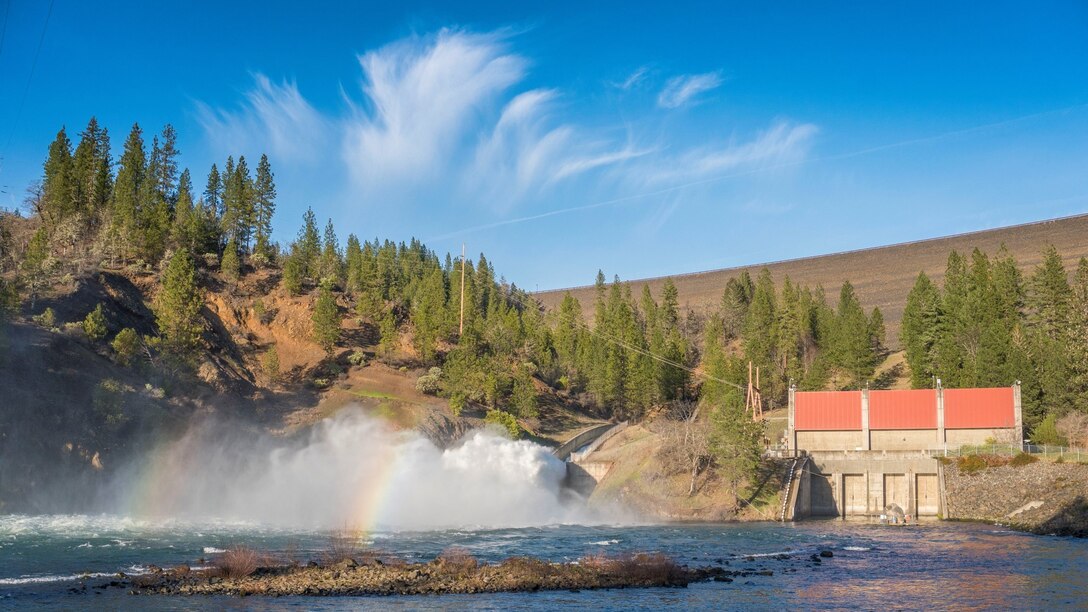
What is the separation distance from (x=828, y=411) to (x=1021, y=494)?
21797 millimetres

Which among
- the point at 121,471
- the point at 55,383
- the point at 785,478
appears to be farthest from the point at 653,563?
the point at 55,383

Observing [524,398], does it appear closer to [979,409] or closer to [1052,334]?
[979,409]

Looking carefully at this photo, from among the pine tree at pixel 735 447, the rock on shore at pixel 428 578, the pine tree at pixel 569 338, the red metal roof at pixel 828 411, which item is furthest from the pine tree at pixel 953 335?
the rock on shore at pixel 428 578

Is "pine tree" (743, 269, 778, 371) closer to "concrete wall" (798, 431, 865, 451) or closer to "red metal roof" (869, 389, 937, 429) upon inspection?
"concrete wall" (798, 431, 865, 451)

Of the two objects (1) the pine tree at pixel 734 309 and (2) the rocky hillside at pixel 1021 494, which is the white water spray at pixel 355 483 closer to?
(2) the rocky hillside at pixel 1021 494

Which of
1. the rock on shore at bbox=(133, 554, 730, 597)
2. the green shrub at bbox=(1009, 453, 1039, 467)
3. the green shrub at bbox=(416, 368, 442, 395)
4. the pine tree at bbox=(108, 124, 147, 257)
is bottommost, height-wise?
the rock on shore at bbox=(133, 554, 730, 597)

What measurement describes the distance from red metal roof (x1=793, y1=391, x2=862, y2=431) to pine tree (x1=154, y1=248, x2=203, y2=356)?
64.4m

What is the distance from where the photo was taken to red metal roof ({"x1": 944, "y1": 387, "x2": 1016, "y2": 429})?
80.8 meters

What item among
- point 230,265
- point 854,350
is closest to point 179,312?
point 230,265

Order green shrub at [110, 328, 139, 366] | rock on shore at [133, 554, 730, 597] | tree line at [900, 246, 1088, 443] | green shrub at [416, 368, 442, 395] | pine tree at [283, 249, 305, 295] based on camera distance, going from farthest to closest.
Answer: pine tree at [283, 249, 305, 295]
green shrub at [416, 368, 442, 395]
tree line at [900, 246, 1088, 443]
green shrub at [110, 328, 139, 366]
rock on shore at [133, 554, 730, 597]

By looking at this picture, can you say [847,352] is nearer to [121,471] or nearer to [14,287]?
[121,471]

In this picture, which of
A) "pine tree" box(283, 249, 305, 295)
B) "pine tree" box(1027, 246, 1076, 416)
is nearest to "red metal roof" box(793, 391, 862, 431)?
"pine tree" box(1027, 246, 1076, 416)

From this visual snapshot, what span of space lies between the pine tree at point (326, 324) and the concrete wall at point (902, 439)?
64546 mm

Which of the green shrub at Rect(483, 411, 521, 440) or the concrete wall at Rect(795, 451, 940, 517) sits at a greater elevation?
the green shrub at Rect(483, 411, 521, 440)
